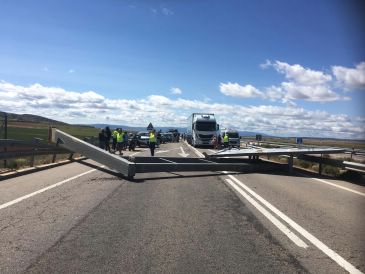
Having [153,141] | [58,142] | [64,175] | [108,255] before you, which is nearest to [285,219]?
[108,255]

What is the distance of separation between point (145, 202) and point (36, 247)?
4188 millimetres

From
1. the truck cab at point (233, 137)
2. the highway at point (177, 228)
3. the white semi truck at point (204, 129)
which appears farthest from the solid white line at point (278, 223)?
the truck cab at point (233, 137)

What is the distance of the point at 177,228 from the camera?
7.64 m

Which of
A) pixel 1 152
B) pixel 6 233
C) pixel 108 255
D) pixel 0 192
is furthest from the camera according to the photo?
pixel 1 152

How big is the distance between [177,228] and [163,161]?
1011cm

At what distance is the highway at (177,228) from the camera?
18.6 feet

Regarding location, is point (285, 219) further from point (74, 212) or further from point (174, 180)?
point (174, 180)

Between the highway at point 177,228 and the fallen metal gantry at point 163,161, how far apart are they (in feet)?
5.68

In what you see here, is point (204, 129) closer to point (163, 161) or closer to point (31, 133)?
point (163, 161)

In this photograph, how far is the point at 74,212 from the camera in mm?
8852

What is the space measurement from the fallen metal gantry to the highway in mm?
1730

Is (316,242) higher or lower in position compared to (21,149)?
lower

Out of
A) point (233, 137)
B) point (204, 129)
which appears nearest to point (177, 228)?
point (204, 129)

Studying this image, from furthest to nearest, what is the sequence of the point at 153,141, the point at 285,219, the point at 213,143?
1. the point at 213,143
2. the point at 153,141
3. the point at 285,219
